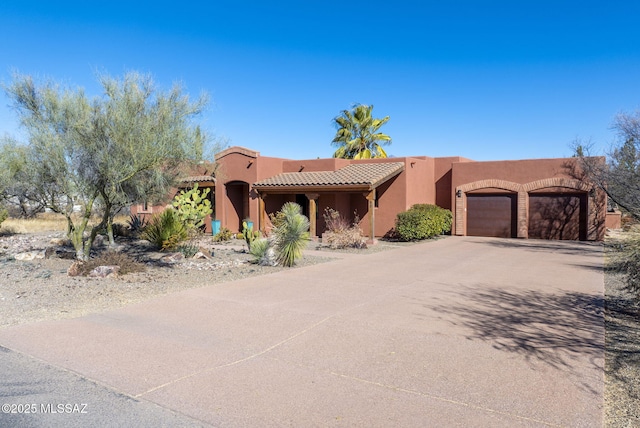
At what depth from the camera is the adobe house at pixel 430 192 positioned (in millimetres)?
21078

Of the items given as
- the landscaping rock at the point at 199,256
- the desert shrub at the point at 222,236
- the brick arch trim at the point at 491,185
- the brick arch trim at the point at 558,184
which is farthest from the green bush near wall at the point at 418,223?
the landscaping rock at the point at 199,256

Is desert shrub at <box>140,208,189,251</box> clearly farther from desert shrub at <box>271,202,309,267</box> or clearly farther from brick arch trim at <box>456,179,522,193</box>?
brick arch trim at <box>456,179,522,193</box>

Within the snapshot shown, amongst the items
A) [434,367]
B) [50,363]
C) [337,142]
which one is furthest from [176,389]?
[337,142]

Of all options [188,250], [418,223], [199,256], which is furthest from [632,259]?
[418,223]

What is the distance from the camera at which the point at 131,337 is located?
21.8ft

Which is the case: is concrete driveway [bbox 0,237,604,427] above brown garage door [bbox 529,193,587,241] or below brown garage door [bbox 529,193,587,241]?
below

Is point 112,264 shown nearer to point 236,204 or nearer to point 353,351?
point 353,351

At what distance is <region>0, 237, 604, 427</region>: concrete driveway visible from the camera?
4402 millimetres

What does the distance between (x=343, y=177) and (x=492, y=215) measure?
25.7 ft

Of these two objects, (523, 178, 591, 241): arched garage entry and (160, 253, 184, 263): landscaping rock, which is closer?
(160, 253, 184, 263): landscaping rock

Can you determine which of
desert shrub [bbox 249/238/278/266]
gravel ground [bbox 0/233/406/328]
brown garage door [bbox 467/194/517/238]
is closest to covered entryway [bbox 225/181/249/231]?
gravel ground [bbox 0/233/406/328]

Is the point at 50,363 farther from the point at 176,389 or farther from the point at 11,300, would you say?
the point at 11,300

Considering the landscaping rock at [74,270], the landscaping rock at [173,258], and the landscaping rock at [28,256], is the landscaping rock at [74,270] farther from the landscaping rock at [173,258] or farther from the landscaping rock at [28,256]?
the landscaping rock at [28,256]

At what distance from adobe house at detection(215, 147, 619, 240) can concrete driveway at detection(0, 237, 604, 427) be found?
11.3 meters
